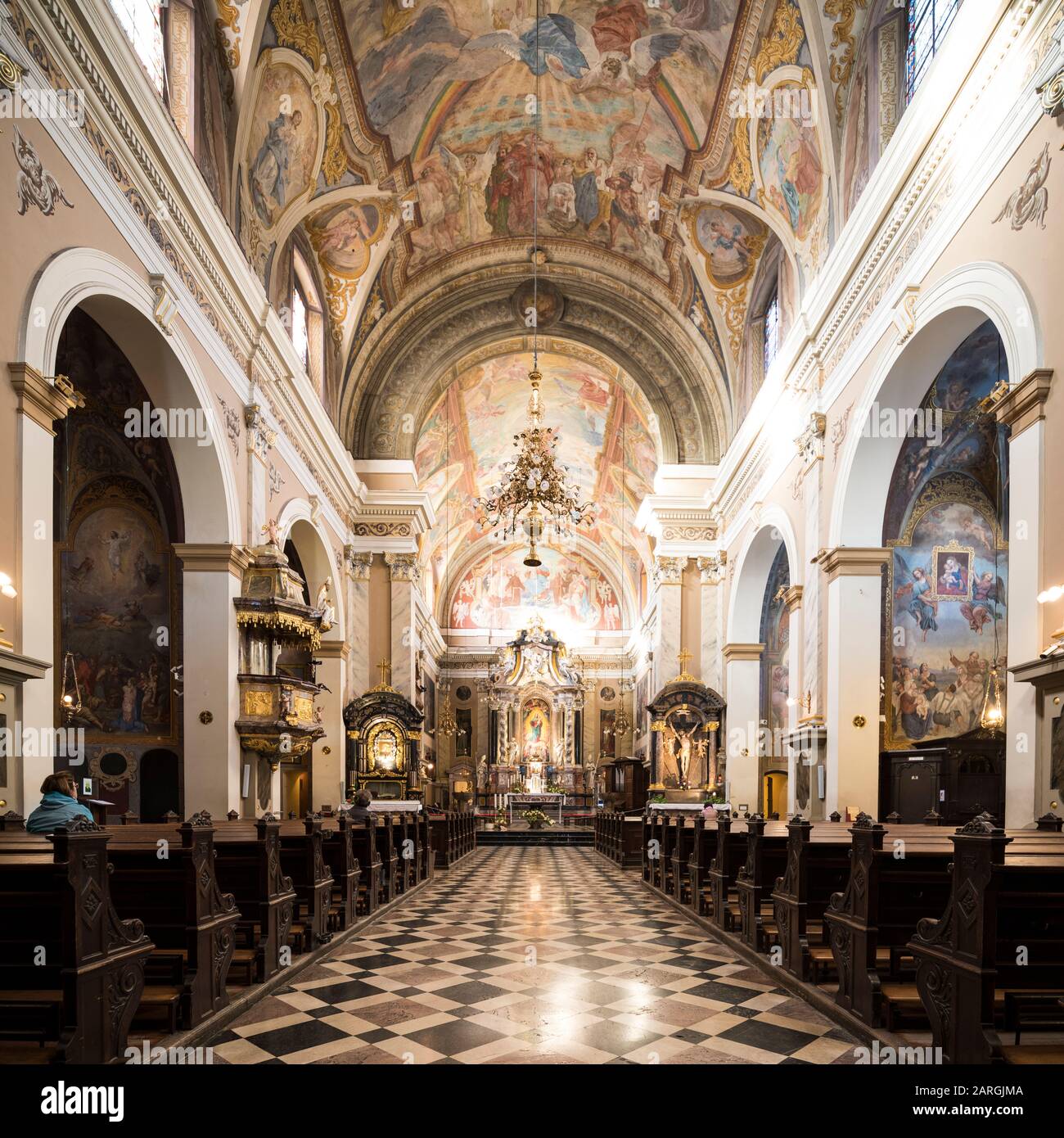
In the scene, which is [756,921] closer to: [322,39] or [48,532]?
[48,532]

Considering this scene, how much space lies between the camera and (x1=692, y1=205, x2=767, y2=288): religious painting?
52.9 feet

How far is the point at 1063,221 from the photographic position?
6.33 m

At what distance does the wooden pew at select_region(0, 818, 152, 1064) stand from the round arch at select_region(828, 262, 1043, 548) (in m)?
6.21

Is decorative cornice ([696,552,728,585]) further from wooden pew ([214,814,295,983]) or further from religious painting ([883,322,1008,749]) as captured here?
wooden pew ([214,814,295,983])

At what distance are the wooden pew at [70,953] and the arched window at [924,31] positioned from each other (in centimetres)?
895

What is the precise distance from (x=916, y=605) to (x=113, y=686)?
9.37 metres

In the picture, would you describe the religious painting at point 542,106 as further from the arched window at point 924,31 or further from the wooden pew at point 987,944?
the wooden pew at point 987,944

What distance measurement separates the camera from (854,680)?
36.2 ft

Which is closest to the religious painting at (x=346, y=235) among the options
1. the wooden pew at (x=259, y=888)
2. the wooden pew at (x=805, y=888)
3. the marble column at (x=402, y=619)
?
the marble column at (x=402, y=619)

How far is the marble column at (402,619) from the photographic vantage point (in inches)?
786

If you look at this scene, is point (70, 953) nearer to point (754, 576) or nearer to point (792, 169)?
point (792, 169)

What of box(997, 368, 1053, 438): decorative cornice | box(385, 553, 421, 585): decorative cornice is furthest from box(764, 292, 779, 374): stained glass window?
box(997, 368, 1053, 438): decorative cornice
